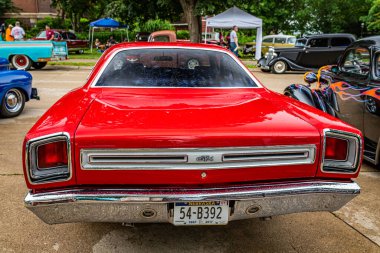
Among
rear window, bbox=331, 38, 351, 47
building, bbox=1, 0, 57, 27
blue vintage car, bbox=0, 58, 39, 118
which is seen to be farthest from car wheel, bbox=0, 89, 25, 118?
building, bbox=1, 0, 57, 27

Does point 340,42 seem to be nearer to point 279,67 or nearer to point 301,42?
point 301,42

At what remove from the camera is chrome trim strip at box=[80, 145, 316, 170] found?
223cm

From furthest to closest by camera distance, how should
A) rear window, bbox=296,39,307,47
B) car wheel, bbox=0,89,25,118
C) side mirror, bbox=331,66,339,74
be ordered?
rear window, bbox=296,39,307,47 → car wheel, bbox=0,89,25,118 → side mirror, bbox=331,66,339,74

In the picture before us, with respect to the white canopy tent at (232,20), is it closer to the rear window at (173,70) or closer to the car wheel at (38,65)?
the car wheel at (38,65)

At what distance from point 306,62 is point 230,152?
48.7ft

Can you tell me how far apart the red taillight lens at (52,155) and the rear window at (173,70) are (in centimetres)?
121

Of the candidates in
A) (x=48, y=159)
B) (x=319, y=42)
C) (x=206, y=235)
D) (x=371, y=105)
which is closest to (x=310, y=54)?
(x=319, y=42)

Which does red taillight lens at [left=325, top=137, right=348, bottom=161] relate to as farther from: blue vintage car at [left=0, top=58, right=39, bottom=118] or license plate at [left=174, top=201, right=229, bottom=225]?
blue vintage car at [left=0, top=58, right=39, bottom=118]

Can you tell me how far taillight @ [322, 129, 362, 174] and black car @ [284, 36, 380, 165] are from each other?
6.82 feet

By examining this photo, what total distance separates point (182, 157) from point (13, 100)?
5964 mm

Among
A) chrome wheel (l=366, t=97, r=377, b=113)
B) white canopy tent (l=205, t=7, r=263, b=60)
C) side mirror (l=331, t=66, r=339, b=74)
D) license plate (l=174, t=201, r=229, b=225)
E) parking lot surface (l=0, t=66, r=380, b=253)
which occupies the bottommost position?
parking lot surface (l=0, t=66, r=380, b=253)

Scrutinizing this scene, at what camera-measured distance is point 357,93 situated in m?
4.77

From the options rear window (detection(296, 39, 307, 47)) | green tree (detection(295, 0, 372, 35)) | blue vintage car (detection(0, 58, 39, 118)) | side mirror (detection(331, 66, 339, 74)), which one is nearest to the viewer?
side mirror (detection(331, 66, 339, 74))

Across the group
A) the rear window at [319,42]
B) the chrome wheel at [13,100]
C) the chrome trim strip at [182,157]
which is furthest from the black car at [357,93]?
the rear window at [319,42]
